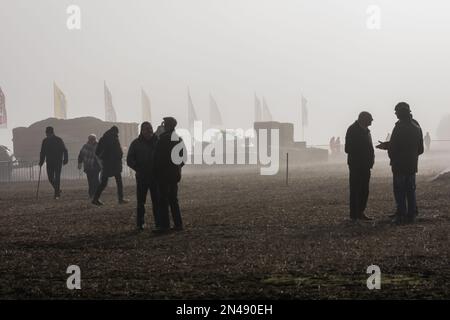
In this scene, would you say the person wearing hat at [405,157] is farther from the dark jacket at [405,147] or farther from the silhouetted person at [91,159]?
the silhouetted person at [91,159]

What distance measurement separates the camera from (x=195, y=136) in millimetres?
57031

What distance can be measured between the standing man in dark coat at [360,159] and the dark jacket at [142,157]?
3.53m

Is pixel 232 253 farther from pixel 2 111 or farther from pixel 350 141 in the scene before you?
pixel 2 111

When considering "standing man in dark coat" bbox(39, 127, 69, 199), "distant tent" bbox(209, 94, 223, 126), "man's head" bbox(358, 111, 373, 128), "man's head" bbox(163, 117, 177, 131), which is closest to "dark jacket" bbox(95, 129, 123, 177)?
"standing man in dark coat" bbox(39, 127, 69, 199)

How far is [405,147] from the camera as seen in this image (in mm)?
11711

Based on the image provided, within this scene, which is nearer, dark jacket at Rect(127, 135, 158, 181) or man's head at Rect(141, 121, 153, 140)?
dark jacket at Rect(127, 135, 158, 181)

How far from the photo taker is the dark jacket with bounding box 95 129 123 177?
16.6 meters

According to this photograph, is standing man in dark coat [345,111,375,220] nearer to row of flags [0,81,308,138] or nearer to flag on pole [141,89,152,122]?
row of flags [0,81,308,138]

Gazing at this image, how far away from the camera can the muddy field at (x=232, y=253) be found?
6574mm

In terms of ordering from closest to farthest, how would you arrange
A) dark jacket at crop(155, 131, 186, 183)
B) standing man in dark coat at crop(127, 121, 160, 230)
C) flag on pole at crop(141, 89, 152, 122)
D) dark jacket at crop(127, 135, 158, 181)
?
Result: dark jacket at crop(155, 131, 186, 183) < standing man in dark coat at crop(127, 121, 160, 230) < dark jacket at crop(127, 135, 158, 181) < flag on pole at crop(141, 89, 152, 122)

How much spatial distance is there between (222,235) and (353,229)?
213cm

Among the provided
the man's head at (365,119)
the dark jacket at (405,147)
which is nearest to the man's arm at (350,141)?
the man's head at (365,119)

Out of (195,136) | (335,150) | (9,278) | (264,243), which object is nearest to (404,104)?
(264,243)
